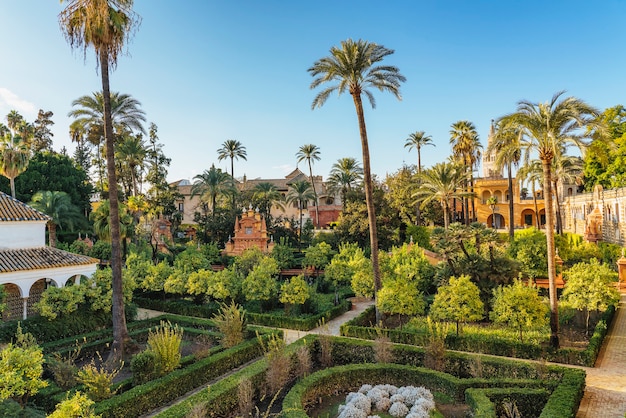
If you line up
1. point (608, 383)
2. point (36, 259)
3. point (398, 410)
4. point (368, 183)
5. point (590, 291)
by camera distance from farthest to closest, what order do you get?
point (368, 183)
point (36, 259)
point (590, 291)
point (608, 383)
point (398, 410)

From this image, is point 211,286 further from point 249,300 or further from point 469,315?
point 469,315

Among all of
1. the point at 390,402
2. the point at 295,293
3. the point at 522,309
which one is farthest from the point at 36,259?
the point at 522,309

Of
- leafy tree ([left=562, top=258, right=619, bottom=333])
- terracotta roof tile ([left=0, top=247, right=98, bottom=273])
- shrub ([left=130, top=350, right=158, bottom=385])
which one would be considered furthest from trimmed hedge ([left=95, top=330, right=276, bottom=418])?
leafy tree ([left=562, top=258, right=619, bottom=333])

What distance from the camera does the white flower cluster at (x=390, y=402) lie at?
9.20 m

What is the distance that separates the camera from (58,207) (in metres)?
36.8

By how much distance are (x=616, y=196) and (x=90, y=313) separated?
130 feet

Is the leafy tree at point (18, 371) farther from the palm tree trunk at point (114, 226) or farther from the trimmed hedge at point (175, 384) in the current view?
the palm tree trunk at point (114, 226)


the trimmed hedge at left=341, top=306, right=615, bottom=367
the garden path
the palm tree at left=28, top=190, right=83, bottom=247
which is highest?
the palm tree at left=28, top=190, right=83, bottom=247

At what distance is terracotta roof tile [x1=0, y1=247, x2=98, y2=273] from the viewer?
51.5 feet

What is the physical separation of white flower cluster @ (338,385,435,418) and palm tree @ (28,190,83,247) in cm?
3083

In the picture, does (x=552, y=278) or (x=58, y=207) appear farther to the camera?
(x=58, y=207)

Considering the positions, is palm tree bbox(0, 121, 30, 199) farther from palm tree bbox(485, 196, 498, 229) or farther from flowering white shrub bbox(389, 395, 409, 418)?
palm tree bbox(485, 196, 498, 229)

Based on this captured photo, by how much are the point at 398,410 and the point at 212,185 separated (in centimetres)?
3697

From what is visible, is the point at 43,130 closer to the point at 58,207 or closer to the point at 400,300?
the point at 58,207
